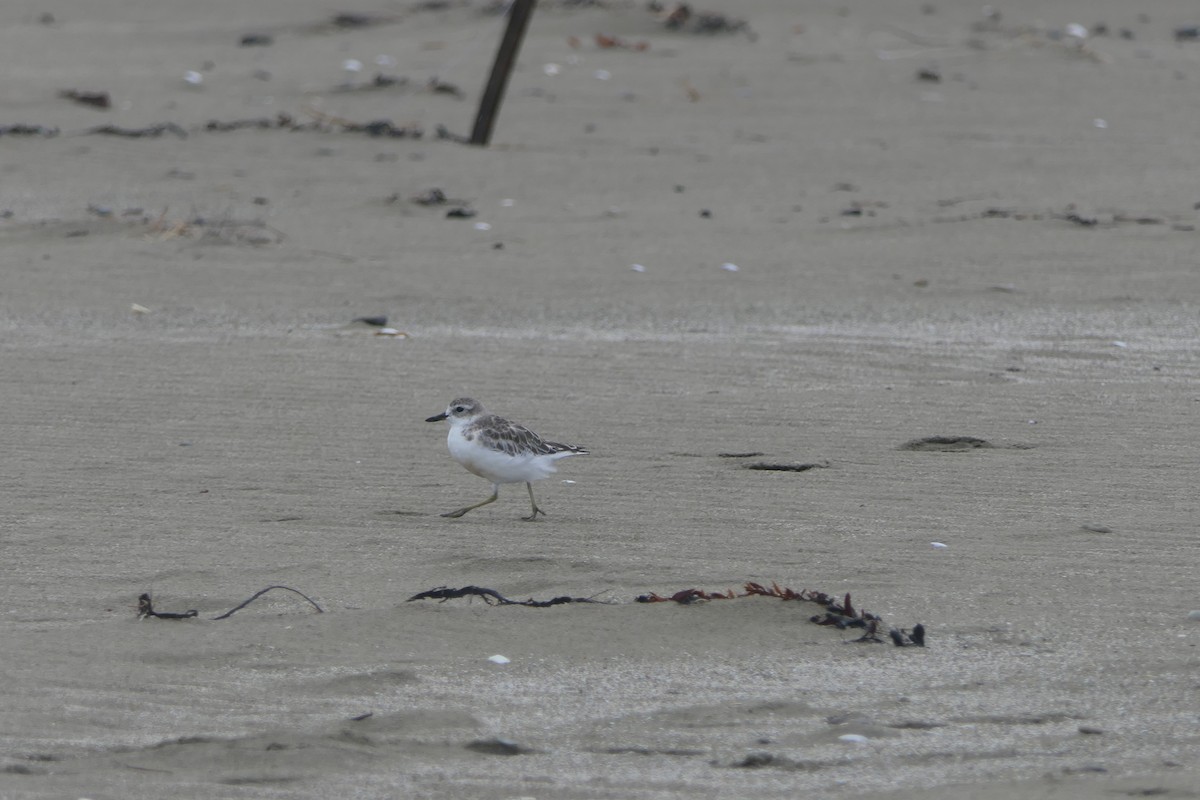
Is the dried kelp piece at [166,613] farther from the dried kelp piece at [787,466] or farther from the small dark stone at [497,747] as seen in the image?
the dried kelp piece at [787,466]

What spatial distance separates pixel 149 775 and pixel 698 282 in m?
7.29

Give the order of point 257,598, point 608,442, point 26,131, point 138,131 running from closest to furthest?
1. point 257,598
2. point 608,442
3. point 26,131
4. point 138,131

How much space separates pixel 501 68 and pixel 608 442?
798cm

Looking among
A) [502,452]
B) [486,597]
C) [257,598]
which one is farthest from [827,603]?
[257,598]

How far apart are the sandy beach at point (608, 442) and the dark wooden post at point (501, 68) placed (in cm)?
43

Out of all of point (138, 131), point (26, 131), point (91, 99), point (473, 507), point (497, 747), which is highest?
point (497, 747)

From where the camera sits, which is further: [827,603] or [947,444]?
[947,444]

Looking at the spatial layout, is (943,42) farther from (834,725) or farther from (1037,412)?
(834,725)

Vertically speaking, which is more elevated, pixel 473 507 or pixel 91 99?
pixel 473 507

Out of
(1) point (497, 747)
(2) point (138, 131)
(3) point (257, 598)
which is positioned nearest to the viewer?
(1) point (497, 747)

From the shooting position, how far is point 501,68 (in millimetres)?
14812

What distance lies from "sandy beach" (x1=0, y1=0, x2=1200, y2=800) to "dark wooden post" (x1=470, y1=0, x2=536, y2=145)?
43 cm

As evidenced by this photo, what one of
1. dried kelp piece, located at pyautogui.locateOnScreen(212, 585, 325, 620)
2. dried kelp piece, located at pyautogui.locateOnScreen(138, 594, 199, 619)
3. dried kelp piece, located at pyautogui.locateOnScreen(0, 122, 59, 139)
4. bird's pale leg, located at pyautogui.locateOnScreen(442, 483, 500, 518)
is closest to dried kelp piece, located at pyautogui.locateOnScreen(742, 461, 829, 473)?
bird's pale leg, located at pyautogui.locateOnScreen(442, 483, 500, 518)

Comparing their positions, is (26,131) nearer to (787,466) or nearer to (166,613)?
(787,466)
